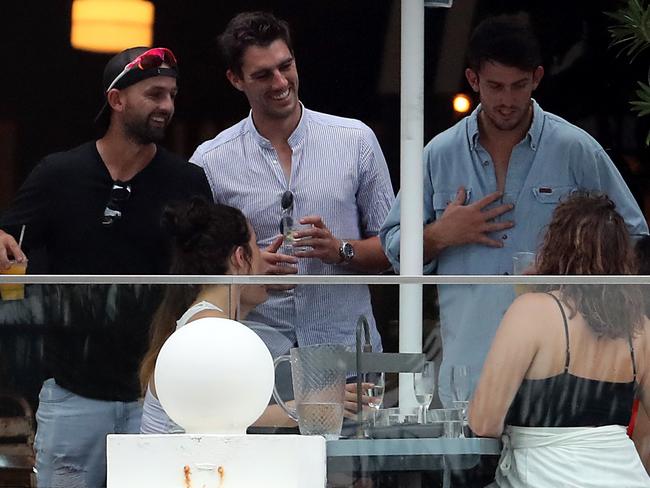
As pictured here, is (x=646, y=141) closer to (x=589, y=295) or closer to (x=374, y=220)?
(x=374, y=220)

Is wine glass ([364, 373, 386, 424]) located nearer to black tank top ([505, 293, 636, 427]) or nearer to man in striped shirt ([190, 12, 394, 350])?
black tank top ([505, 293, 636, 427])

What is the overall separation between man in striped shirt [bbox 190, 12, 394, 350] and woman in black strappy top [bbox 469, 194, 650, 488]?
46.3 inches

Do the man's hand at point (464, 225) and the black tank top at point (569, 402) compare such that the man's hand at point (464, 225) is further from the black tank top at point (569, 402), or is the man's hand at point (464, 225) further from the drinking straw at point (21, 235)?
the drinking straw at point (21, 235)

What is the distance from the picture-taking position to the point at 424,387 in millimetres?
2955

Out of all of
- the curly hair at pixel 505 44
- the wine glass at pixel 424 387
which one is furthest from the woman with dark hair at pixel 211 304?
the curly hair at pixel 505 44

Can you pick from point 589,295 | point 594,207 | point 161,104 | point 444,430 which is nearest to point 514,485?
point 444,430

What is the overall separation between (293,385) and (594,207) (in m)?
1.02

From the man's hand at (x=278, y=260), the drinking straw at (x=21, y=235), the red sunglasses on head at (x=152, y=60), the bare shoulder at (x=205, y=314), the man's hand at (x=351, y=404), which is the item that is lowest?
the man's hand at (x=351, y=404)

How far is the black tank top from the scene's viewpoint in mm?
2912

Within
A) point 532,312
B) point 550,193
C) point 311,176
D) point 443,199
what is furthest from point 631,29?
point 532,312

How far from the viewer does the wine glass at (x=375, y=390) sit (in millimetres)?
2943

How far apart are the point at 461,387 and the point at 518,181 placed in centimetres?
141

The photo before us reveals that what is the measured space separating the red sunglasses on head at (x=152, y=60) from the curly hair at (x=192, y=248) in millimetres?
486

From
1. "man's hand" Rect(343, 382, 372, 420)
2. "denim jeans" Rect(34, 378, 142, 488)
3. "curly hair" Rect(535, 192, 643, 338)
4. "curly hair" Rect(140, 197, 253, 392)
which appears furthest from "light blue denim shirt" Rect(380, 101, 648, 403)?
"denim jeans" Rect(34, 378, 142, 488)
